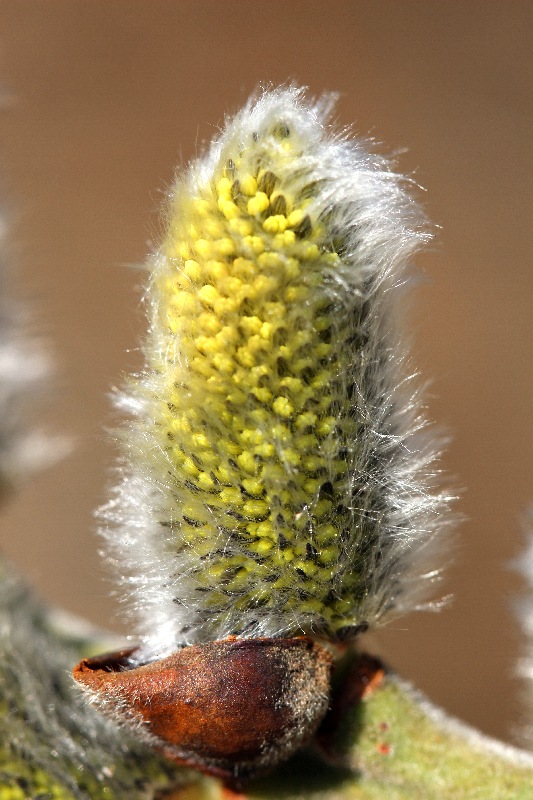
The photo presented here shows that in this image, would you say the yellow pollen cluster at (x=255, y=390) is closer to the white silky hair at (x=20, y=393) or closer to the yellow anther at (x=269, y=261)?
the yellow anther at (x=269, y=261)

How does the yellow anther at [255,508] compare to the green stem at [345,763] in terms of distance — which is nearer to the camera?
the yellow anther at [255,508]

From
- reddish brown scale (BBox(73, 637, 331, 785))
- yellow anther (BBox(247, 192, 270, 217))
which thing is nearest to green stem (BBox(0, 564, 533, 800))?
reddish brown scale (BBox(73, 637, 331, 785))

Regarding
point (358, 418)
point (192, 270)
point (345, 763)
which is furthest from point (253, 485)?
point (345, 763)

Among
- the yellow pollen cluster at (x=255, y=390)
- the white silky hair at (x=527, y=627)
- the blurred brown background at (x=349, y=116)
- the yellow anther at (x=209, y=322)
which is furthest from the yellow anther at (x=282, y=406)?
the blurred brown background at (x=349, y=116)

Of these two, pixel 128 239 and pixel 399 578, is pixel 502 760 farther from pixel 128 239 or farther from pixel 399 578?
pixel 128 239

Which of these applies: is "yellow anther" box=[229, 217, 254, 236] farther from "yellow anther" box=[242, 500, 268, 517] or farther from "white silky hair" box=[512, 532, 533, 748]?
"white silky hair" box=[512, 532, 533, 748]

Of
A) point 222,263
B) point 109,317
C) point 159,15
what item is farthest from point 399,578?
point 159,15
